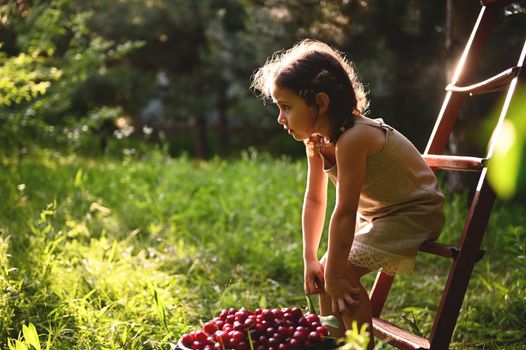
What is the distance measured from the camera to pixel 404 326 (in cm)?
331

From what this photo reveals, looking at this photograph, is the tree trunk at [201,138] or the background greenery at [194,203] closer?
the background greenery at [194,203]

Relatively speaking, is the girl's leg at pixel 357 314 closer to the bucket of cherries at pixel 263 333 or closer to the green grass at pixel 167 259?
the bucket of cherries at pixel 263 333

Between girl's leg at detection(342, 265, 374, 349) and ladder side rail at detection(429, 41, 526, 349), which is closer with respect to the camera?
ladder side rail at detection(429, 41, 526, 349)

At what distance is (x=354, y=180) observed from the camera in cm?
225

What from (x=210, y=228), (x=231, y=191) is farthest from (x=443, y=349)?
(x=231, y=191)

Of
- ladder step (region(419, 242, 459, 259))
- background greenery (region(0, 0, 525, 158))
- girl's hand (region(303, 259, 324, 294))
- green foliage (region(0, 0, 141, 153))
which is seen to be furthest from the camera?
background greenery (region(0, 0, 525, 158))

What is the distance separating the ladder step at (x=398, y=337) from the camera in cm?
223

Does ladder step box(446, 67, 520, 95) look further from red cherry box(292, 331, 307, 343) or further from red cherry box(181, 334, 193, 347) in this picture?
red cherry box(181, 334, 193, 347)

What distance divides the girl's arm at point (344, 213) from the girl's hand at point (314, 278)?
0.22 meters

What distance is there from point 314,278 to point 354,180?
486 millimetres

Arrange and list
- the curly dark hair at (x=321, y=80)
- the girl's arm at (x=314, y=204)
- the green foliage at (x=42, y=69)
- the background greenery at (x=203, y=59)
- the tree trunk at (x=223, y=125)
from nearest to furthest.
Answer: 1. the curly dark hair at (x=321, y=80)
2. the girl's arm at (x=314, y=204)
3. the green foliage at (x=42, y=69)
4. the background greenery at (x=203, y=59)
5. the tree trunk at (x=223, y=125)

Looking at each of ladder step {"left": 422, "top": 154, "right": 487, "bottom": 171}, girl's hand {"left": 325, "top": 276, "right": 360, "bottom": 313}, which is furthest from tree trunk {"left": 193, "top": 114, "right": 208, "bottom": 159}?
girl's hand {"left": 325, "top": 276, "right": 360, "bottom": 313}

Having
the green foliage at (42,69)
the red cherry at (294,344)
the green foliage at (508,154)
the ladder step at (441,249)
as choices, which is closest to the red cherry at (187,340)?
the red cherry at (294,344)

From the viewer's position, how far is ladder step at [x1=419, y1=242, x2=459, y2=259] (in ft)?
7.22
